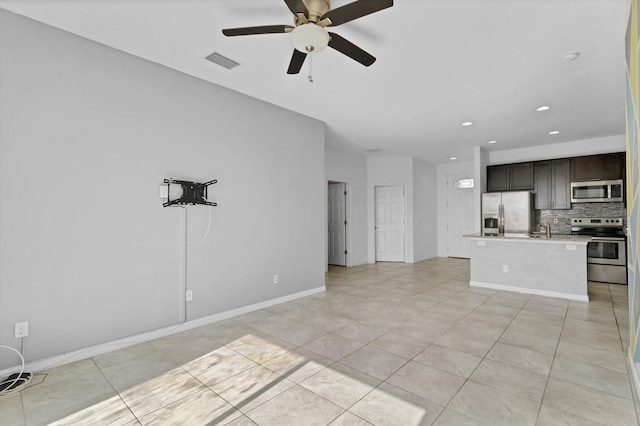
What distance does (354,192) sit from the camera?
304 inches

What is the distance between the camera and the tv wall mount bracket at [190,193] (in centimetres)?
333

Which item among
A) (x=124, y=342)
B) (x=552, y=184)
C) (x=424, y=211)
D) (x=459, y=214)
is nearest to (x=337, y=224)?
(x=424, y=211)

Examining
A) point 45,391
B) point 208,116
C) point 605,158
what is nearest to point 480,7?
point 208,116

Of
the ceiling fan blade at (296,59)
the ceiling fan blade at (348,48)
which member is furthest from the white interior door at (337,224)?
the ceiling fan blade at (348,48)

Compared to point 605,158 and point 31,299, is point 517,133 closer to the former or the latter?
point 605,158

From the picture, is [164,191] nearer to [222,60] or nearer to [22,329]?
[222,60]

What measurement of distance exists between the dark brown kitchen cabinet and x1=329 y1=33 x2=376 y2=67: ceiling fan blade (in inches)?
228

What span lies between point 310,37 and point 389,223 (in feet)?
21.4

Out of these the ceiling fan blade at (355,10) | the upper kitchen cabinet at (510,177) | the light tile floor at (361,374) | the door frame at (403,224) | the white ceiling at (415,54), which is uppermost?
the white ceiling at (415,54)

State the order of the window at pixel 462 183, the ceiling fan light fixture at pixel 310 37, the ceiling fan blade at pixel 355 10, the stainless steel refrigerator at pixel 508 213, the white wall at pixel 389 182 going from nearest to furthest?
1. the ceiling fan blade at pixel 355 10
2. the ceiling fan light fixture at pixel 310 37
3. the stainless steel refrigerator at pixel 508 213
4. the white wall at pixel 389 182
5. the window at pixel 462 183

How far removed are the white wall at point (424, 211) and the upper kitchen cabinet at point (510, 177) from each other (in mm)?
1703

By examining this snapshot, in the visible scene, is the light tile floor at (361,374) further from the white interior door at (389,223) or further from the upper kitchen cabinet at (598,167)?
the white interior door at (389,223)

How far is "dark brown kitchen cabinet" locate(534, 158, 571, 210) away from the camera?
20.4 ft

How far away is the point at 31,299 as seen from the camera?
2533 millimetres
